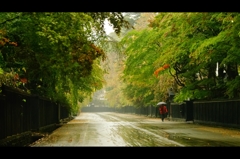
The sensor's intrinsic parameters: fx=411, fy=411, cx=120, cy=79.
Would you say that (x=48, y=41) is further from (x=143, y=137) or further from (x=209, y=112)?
(x=209, y=112)

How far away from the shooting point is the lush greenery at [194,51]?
2159 centimetres

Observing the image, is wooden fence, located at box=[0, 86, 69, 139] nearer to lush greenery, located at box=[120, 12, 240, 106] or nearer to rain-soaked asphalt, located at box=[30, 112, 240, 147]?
rain-soaked asphalt, located at box=[30, 112, 240, 147]

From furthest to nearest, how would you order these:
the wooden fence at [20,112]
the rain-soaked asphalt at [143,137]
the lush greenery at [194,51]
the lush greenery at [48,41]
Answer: the lush greenery at [194,51], the wooden fence at [20,112], the rain-soaked asphalt at [143,137], the lush greenery at [48,41]

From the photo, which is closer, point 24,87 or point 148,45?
point 24,87

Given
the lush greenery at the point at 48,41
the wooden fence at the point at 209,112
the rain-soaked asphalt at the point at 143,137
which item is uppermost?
the lush greenery at the point at 48,41

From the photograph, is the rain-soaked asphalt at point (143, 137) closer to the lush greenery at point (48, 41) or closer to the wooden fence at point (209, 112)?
the wooden fence at point (209, 112)

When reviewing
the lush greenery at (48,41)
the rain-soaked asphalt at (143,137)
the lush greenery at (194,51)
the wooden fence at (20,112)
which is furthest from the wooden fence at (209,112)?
the wooden fence at (20,112)

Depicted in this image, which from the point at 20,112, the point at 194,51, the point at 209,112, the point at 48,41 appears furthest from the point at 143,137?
the point at 209,112
